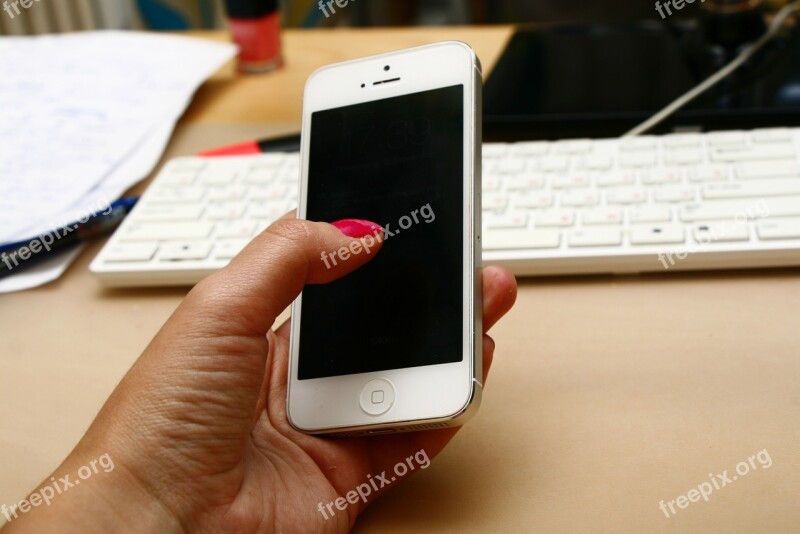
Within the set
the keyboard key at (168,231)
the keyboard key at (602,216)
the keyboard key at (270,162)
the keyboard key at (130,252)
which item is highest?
the keyboard key at (602,216)

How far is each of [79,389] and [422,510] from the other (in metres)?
0.22

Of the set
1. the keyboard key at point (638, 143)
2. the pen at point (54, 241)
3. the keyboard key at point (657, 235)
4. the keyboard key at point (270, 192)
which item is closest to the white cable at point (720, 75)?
the keyboard key at point (638, 143)

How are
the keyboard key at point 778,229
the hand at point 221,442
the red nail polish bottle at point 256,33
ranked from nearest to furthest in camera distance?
the hand at point 221,442, the keyboard key at point 778,229, the red nail polish bottle at point 256,33

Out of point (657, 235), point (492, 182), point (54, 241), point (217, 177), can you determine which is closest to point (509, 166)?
point (492, 182)

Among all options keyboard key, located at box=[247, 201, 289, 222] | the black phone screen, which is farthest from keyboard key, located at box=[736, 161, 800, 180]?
keyboard key, located at box=[247, 201, 289, 222]

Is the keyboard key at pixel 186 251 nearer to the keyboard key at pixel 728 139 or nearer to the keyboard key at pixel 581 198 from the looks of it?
the keyboard key at pixel 581 198

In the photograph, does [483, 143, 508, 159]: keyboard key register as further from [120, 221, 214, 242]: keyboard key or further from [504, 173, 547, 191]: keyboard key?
[120, 221, 214, 242]: keyboard key

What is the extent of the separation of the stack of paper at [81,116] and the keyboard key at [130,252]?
2.2 inches

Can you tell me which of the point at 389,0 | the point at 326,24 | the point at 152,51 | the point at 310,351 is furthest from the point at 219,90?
the point at 326,24

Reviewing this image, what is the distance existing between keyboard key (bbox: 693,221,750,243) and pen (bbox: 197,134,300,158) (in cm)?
33

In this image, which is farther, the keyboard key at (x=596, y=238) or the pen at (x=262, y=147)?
the pen at (x=262, y=147)

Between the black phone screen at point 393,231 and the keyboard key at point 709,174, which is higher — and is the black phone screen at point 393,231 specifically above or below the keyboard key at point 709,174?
above

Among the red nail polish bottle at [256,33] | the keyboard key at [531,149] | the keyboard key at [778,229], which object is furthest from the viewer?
the red nail polish bottle at [256,33]

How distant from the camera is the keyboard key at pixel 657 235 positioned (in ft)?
1.50
